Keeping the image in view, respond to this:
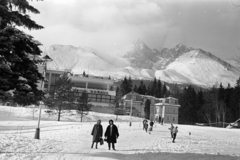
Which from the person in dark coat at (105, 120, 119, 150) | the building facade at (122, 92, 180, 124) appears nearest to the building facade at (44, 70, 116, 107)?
the building facade at (122, 92, 180, 124)

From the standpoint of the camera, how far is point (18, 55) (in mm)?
11344

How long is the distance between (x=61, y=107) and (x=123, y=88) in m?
69.6

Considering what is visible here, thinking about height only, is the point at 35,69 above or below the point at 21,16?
below

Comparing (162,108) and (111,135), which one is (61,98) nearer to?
(111,135)

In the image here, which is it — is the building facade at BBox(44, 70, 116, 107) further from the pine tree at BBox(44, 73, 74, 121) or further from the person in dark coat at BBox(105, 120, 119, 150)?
the person in dark coat at BBox(105, 120, 119, 150)

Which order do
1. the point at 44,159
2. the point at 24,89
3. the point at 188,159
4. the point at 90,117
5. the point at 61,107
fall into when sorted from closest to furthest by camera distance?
the point at 44,159, the point at 24,89, the point at 188,159, the point at 61,107, the point at 90,117

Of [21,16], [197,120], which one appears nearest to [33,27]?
[21,16]

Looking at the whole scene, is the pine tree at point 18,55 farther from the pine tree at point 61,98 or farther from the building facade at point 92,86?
the building facade at point 92,86

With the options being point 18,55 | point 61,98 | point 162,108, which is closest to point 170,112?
point 162,108

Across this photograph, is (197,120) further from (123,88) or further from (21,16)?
(21,16)

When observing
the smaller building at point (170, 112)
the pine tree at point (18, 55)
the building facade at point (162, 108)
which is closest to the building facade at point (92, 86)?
the building facade at point (162, 108)

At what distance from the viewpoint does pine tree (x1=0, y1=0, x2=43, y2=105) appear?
1051cm

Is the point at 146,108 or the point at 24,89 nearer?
the point at 24,89

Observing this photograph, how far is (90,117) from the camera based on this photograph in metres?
66.8
